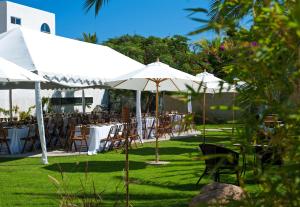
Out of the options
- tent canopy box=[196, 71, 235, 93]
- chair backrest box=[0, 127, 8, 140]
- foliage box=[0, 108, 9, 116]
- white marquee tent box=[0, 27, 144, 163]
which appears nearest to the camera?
tent canopy box=[196, 71, 235, 93]

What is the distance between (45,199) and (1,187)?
156 cm

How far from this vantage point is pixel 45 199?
291 inches

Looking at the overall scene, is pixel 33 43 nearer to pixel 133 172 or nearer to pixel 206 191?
pixel 133 172

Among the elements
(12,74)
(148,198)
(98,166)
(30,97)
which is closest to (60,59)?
(12,74)

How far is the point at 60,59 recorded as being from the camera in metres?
15.2

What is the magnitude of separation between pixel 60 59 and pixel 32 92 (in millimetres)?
11046

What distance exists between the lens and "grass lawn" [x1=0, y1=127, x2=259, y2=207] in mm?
7367

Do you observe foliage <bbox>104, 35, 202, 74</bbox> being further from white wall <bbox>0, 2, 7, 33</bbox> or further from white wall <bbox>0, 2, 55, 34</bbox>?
white wall <bbox>0, 2, 7, 33</bbox>

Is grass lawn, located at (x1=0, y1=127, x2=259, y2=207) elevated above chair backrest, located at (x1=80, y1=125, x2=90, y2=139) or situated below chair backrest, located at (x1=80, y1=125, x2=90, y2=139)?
below

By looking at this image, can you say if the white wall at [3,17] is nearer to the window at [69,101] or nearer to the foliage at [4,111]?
the window at [69,101]

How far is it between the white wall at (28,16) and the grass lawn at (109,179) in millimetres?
25618

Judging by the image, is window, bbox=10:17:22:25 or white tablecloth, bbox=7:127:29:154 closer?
white tablecloth, bbox=7:127:29:154

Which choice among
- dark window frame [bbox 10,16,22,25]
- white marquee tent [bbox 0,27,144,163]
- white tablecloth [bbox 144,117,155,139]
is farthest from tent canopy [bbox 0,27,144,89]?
dark window frame [bbox 10,16,22,25]

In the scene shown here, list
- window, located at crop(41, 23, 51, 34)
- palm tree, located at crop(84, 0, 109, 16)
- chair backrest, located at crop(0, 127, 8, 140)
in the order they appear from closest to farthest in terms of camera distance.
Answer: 1. palm tree, located at crop(84, 0, 109, 16)
2. chair backrest, located at crop(0, 127, 8, 140)
3. window, located at crop(41, 23, 51, 34)
